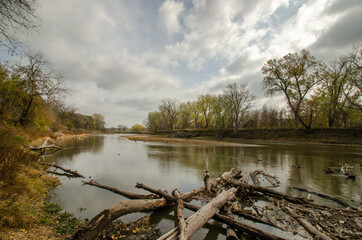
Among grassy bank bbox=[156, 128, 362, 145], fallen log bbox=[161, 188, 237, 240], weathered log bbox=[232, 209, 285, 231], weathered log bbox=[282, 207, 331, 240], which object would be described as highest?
grassy bank bbox=[156, 128, 362, 145]

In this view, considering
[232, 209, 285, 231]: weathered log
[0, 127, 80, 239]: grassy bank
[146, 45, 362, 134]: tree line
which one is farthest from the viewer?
[146, 45, 362, 134]: tree line

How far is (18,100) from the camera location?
51.0 feet

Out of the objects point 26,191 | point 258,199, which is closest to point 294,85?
point 258,199

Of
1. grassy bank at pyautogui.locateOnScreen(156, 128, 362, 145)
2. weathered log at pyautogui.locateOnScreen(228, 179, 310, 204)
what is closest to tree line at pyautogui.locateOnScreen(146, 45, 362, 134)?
grassy bank at pyautogui.locateOnScreen(156, 128, 362, 145)

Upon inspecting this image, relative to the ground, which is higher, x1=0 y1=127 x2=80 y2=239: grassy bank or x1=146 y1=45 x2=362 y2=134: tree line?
x1=146 y1=45 x2=362 y2=134: tree line

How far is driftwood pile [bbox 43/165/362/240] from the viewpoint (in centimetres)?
369

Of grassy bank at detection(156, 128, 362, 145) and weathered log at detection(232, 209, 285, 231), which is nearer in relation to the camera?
weathered log at detection(232, 209, 285, 231)

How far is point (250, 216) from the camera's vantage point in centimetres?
499

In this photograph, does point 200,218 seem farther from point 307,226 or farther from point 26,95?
point 26,95

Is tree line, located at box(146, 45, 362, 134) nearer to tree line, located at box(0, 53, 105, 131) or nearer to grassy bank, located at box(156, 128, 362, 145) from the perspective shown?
grassy bank, located at box(156, 128, 362, 145)

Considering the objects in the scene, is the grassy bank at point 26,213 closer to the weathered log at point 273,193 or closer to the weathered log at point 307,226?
the weathered log at point 307,226

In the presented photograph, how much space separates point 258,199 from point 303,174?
20.1 ft

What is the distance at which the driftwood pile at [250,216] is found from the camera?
3688 millimetres

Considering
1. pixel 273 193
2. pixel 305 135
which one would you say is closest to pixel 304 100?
pixel 305 135
